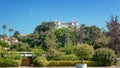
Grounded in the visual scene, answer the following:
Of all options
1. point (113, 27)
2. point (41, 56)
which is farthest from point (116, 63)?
point (41, 56)

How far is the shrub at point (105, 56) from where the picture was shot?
121ft

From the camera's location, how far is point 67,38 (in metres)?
84.3

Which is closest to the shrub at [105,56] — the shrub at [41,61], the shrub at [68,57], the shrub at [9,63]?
the shrub at [68,57]

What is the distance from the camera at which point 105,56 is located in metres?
37.0

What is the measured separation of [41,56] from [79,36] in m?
36.4

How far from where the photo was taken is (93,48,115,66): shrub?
36.8 m

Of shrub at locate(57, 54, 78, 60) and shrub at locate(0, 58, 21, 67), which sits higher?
shrub at locate(57, 54, 78, 60)

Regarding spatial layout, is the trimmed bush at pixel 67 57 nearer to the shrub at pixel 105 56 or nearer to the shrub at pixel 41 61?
the shrub at pixel 41 61

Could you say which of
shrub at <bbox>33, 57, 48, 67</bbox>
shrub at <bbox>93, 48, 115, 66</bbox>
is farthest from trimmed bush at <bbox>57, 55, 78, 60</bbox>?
shrub at <bbox>93, 48, 115, 66</bbox>

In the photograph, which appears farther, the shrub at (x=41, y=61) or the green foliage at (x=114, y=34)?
the green foliage at (x=114, y=34)

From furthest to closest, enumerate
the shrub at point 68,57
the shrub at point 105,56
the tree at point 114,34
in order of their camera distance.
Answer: the tree at point 114,34 → the shrub at point 68,57 → the shrub at point 105,56

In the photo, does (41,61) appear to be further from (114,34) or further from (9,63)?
(114,34)

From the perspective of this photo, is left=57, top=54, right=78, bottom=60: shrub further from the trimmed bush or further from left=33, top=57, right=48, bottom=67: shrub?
left=33, top=57, right=48, bottom=67: shrub

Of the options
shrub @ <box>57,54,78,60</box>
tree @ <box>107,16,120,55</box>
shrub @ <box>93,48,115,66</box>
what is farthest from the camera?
tree @ <box>107,16,120,55</box>
